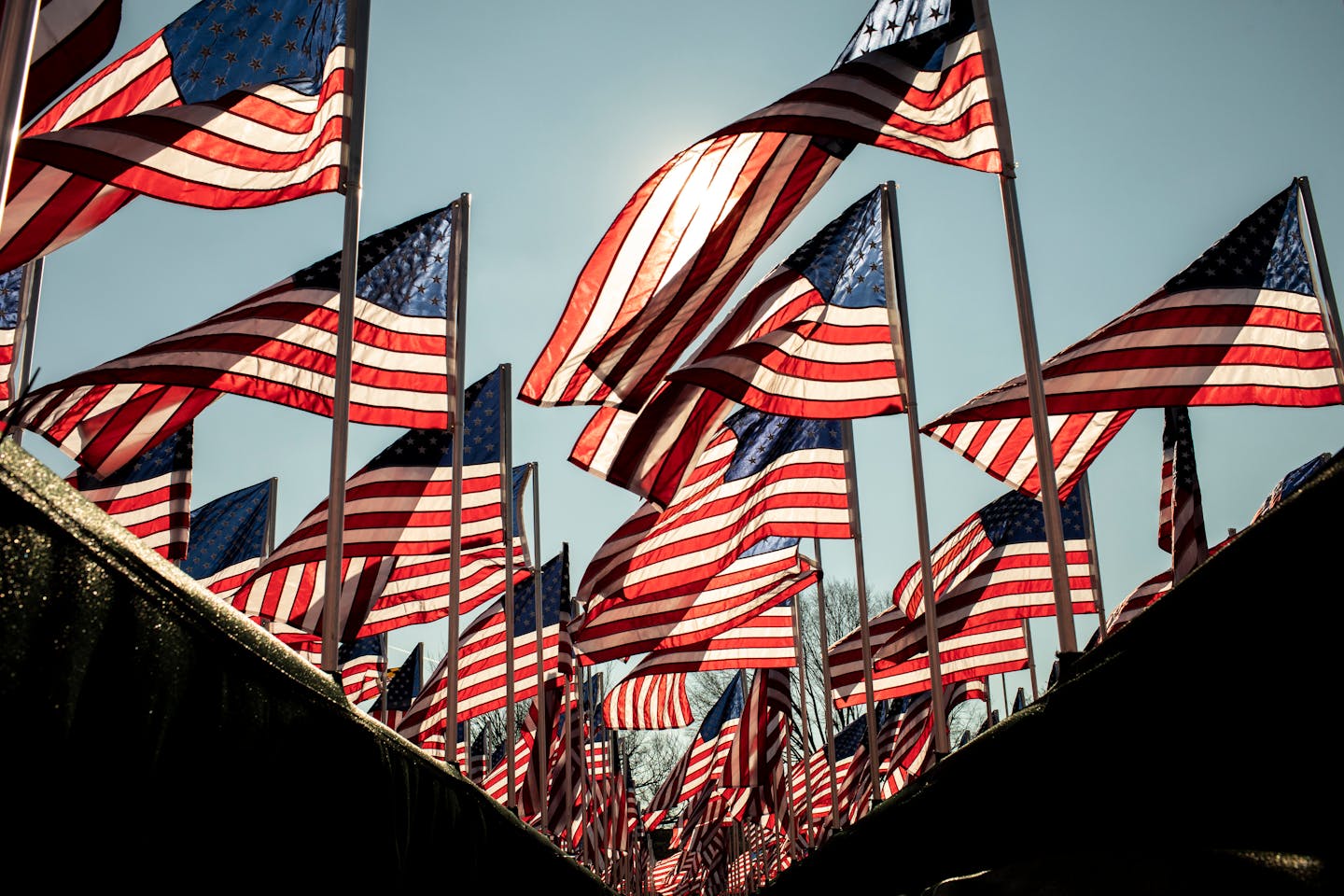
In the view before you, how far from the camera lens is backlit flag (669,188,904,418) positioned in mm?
10250

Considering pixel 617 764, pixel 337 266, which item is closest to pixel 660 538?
pixel 337 266

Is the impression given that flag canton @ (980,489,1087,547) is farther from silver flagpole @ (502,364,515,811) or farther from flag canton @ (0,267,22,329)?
flag canton @ (0,267,22,329)

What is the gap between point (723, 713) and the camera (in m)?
29.8

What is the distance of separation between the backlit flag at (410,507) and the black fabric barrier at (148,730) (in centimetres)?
840

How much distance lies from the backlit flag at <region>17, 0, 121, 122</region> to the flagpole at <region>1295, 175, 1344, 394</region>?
9804 mm

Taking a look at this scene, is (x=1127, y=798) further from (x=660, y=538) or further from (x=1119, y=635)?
(x=660, y=538)

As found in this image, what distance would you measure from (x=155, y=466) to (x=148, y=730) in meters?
14.0

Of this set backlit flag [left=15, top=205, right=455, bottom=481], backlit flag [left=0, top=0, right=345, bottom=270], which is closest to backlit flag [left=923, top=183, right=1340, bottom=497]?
backlit flag [left=15, top=205, right=455, bottom=481]

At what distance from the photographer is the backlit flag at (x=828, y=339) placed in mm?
10250

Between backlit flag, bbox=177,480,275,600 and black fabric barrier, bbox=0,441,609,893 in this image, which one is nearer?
black fabric barrier, bbox=0,441,609,893

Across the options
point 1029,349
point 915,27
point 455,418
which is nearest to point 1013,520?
point 455,418

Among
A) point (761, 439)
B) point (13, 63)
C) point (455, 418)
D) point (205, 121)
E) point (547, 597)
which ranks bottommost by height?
point (13, 63)

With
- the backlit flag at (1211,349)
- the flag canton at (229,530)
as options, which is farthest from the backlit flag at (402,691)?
the backlit flag at (1211,349)

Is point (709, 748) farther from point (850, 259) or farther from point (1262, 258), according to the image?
point (1262, 258)
